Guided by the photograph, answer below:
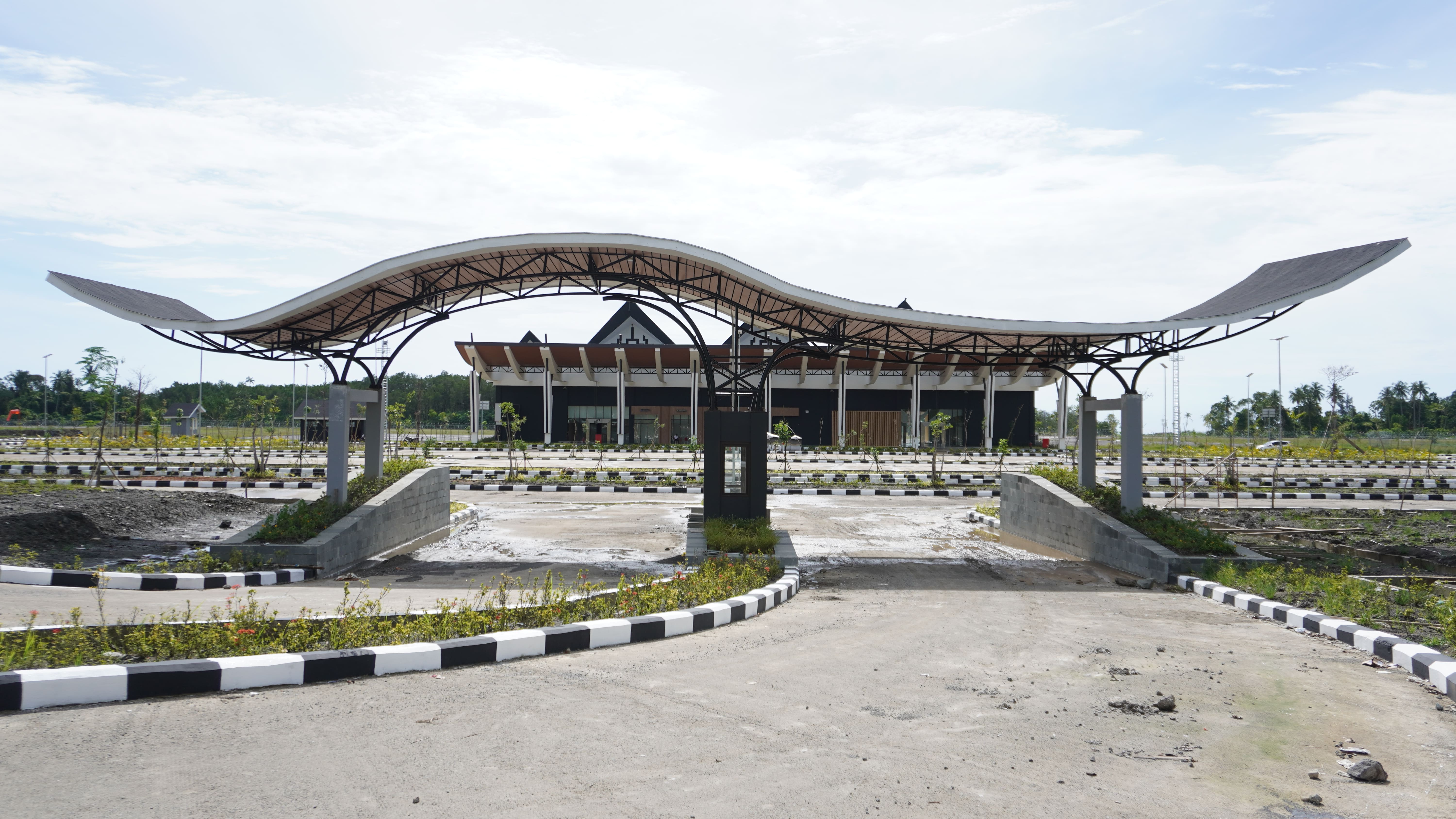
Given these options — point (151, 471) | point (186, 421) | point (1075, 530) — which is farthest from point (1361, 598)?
point (186, 421)

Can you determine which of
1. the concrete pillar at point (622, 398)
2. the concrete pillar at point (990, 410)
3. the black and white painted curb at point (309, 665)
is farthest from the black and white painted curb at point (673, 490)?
the concrete pillar at point (990, 410)

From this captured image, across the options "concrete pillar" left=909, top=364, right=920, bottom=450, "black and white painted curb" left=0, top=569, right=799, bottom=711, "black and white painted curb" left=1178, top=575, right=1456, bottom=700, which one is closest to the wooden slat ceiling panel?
"black and white painted curb" left=1178, top=575, right=1456, bottom=700

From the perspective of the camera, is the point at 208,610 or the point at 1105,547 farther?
the point at 1105,547

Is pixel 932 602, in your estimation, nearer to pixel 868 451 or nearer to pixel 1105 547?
pixel 1105 547

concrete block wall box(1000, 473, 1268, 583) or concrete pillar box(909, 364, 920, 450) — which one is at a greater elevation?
concrete pillar box(909, 364, 920, 450)

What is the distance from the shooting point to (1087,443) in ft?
49.9

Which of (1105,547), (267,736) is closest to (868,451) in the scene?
(1105,547)

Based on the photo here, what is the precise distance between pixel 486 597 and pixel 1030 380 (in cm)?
4575

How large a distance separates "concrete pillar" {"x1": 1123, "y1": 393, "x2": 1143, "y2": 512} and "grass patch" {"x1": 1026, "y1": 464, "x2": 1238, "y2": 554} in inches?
4.4

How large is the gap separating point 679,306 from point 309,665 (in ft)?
33.0

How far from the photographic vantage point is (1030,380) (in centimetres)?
4912

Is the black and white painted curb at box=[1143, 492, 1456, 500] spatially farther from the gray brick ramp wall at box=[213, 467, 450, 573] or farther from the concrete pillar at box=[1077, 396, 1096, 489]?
the gray brick ramp wall at box=[213, 467, 450, 573]

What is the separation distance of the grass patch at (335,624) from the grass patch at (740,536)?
2541 millimetres

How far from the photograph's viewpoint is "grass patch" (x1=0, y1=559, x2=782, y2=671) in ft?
17.7
